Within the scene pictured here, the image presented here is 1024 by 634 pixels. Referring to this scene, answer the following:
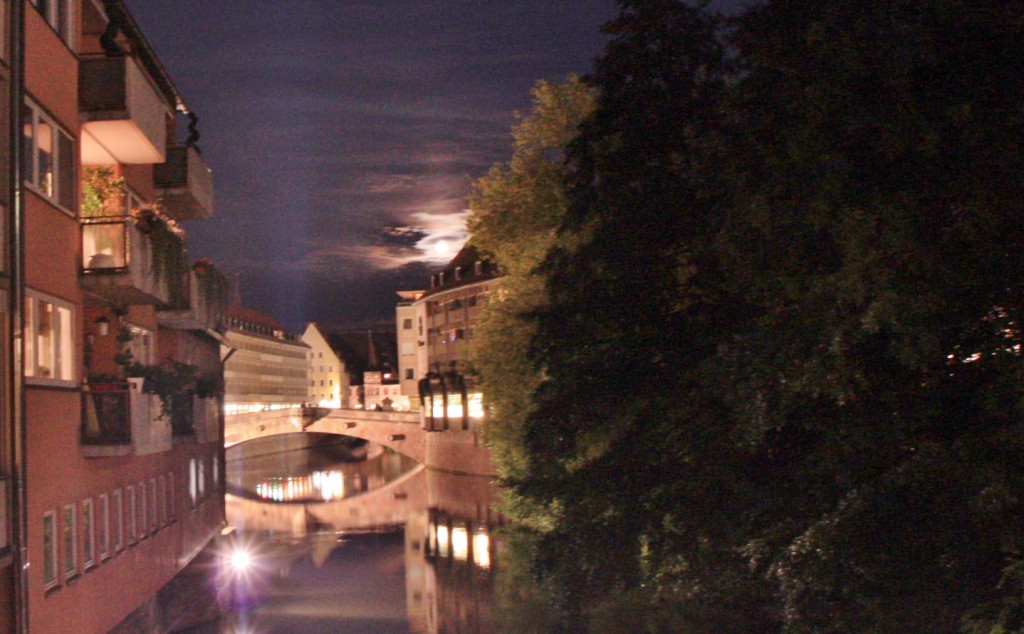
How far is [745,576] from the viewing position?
1046 cm

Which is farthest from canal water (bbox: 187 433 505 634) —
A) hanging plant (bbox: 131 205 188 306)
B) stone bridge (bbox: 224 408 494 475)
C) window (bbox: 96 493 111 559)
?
hanging plant (bbox: 131 205 188 306)

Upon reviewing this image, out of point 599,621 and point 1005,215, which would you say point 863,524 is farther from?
point 599,621

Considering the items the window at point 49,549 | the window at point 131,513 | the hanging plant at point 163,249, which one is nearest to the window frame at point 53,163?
the hanging plant at point 163,249

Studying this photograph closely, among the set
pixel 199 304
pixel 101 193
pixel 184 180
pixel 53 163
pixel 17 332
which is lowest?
pixel 17 332

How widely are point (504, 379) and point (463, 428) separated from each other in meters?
36.8

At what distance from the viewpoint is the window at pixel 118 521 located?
15875 mm

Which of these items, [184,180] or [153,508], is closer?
[153,508]

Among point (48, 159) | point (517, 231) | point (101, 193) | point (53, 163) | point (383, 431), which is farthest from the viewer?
point (383, 431)

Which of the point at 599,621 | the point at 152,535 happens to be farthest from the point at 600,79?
the point at 152,535

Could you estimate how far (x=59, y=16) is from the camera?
13.7 meters

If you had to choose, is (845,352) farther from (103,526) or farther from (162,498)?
(162,498)

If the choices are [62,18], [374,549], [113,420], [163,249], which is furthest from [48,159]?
[374,549]

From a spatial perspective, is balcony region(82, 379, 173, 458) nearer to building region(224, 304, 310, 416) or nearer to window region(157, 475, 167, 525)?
window region(157, 475, 167, 525)

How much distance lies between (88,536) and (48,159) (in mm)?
4434
